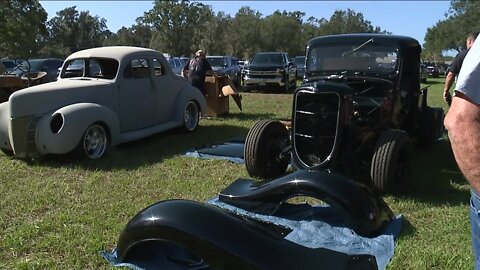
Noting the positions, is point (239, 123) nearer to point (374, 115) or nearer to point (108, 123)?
point (108, 123)

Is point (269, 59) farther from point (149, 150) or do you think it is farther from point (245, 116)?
point (149, 150)

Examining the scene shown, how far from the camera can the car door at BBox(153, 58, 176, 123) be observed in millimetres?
9000

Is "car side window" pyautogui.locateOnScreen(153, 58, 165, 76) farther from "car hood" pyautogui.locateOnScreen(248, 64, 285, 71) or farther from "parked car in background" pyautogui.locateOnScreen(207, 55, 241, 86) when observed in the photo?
"parked car in background" pyautogui.locateOnScreen(207, 55, 241, 86)

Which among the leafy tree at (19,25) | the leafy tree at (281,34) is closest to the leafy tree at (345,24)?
the leafy tree at (281,34)

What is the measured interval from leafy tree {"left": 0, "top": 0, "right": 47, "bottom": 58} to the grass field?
119 ft

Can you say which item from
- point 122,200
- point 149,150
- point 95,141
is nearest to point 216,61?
point 149,150

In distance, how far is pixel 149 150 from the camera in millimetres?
8188

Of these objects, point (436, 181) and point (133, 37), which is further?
point (133, 37)

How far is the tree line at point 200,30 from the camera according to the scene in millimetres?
42344

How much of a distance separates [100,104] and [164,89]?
171cm

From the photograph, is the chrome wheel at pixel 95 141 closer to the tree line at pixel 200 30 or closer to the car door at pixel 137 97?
the car door at pixel 137 97

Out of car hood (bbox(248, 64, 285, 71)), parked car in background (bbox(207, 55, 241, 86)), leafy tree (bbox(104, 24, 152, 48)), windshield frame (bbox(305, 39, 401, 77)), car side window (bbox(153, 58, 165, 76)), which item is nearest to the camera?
windshield frame (bbox(305, 39, 401, 77))

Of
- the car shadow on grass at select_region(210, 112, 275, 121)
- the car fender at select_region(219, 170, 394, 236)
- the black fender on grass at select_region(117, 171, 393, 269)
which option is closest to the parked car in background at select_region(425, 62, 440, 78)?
the car shadow on grass at select_region(210, 112, 275, 121)

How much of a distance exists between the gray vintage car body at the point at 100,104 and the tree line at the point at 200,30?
35152 mm
